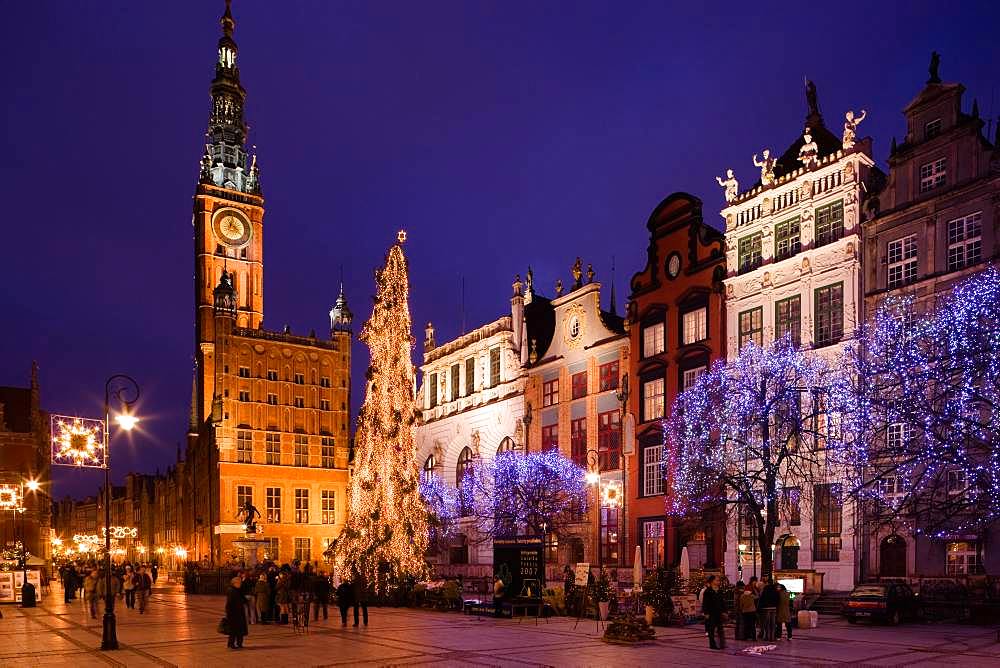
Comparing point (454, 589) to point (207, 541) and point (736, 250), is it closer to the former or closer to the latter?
point (736, 250)

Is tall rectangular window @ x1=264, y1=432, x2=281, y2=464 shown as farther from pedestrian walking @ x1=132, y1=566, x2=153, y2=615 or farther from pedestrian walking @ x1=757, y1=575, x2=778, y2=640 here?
pedestrian walking @ x1=757, y1=575, x2=778, y2=640

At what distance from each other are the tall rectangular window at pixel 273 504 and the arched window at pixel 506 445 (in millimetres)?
27031

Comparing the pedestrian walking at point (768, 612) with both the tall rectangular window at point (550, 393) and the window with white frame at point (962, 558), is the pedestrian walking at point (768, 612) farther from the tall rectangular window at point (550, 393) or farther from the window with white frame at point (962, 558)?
the tall rectangular window at point (550, 393)

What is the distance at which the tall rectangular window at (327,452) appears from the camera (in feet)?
257

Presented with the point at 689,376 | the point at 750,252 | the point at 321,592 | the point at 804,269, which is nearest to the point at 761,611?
the point at 321,592

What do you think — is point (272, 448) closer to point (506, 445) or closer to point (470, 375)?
point (470, 375)

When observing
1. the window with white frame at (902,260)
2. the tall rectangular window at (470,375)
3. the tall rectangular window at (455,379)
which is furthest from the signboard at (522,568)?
the tall rectangular window at (455,379)

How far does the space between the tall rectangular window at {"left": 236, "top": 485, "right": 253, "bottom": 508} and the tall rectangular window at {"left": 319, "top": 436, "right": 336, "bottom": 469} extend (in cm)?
728

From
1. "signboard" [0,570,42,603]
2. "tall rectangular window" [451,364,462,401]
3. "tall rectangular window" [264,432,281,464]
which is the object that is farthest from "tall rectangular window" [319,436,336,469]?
"signboard" [0,570,42,603]

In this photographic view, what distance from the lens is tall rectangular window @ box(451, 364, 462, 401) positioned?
60.7m

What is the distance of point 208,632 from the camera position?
2503 cm

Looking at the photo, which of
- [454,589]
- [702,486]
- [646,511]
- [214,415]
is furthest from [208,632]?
[214,415]

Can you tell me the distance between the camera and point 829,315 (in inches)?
1439

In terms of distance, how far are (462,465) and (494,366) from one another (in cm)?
719
